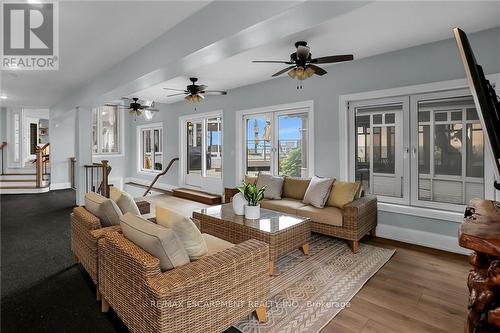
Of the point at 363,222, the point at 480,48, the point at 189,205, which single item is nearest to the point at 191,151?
the point at 189,205

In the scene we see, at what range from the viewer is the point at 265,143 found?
5.93 metres

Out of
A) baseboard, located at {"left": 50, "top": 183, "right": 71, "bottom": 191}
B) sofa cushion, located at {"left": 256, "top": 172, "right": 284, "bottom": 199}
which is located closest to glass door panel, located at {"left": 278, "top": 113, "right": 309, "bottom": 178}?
sofa cushion, located at {"left": 256, "top": 172, "right": 284, "bottom": 199}

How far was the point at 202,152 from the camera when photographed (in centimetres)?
746

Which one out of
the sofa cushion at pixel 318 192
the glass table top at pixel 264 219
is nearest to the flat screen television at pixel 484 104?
the glass table top at pixel 264 219

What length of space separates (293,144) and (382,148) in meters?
1.66

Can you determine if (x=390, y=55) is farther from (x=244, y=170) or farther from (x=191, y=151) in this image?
(x=191, y=151)

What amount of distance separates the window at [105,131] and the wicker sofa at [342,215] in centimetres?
746

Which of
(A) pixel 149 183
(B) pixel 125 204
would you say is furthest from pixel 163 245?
(A) pixel 149 183

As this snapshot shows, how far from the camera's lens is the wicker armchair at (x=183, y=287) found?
1.51 m

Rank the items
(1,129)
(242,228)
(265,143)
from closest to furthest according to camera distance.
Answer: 1. (242,228)
2. (265,143)
3. (1,129)

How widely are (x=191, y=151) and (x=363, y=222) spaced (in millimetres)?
5382

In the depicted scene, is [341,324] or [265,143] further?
[265,143]

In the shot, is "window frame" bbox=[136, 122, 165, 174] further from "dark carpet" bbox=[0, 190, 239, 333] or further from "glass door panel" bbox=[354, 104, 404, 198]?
"glass door panel" bbox=[354, 104, 404, 198]

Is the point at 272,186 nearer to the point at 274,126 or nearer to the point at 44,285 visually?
the point at 274,126
